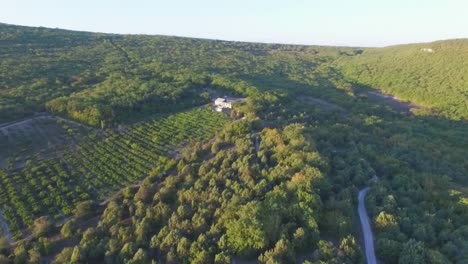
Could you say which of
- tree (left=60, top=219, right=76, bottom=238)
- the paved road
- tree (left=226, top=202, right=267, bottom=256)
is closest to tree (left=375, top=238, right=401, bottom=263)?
the paved road

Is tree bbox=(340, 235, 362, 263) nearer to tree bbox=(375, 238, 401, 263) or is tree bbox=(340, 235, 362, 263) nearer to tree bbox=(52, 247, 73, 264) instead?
tree bbox=(375, 238, 401, 263)

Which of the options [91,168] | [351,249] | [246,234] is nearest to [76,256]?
[246,234]

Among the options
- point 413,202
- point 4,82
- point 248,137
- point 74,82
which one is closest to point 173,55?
point 74,82

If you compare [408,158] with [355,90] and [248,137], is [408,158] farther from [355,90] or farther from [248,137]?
[355,90]

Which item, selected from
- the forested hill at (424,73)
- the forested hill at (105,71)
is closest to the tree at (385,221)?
the forested hill at (105,71)

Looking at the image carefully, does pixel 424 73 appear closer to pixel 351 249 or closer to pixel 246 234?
pixel 351 249
